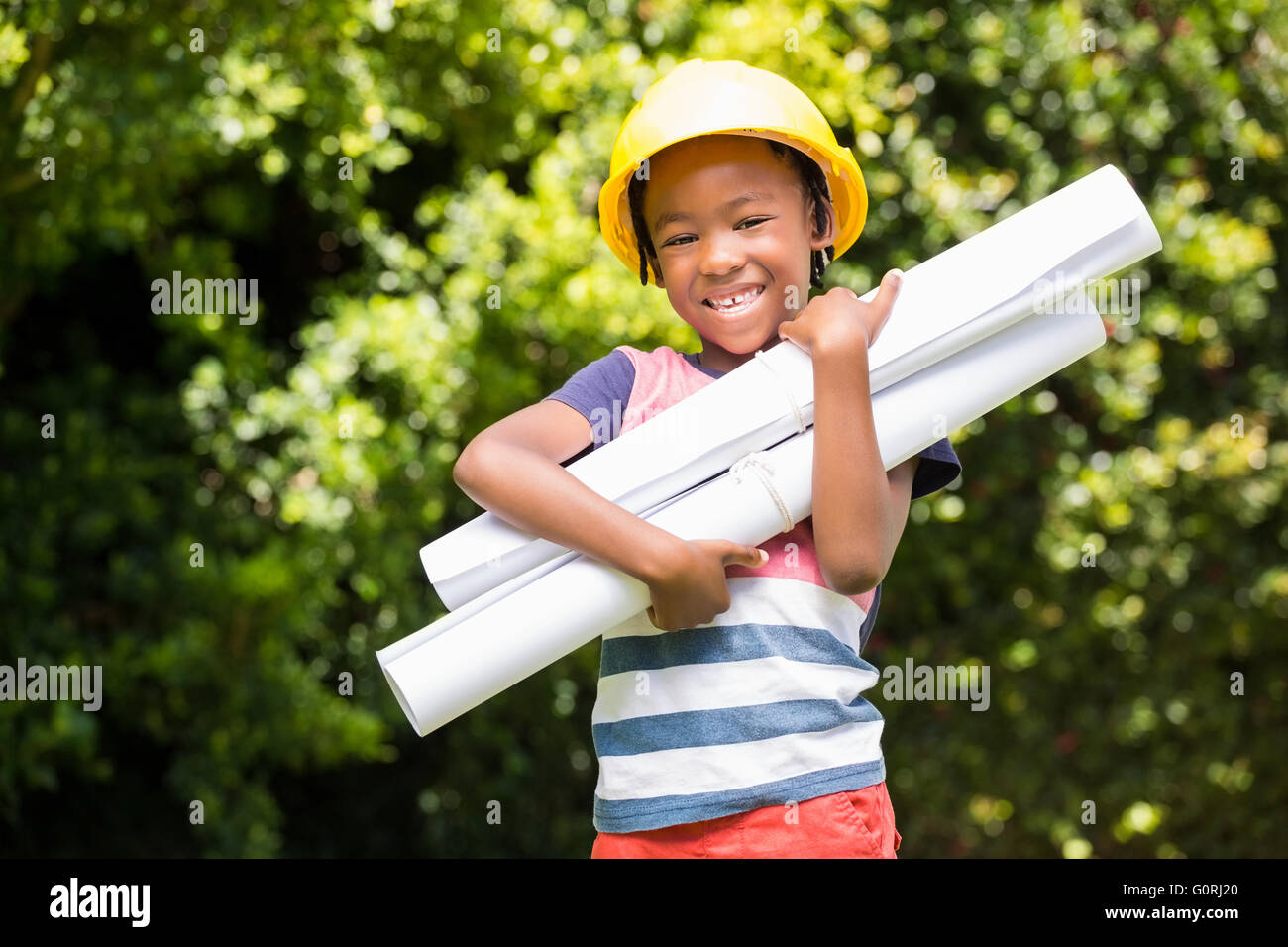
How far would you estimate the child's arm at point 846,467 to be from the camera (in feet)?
4.86

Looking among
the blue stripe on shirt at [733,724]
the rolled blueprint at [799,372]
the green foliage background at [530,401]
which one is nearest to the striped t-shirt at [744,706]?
the blue stripe on shirt at [733,724]

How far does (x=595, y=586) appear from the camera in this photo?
59.2 inches

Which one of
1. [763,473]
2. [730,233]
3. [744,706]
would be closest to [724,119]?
[730,233]

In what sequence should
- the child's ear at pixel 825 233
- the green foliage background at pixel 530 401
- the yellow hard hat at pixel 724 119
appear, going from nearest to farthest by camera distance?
the yellow hard hat at pixel 724 119 < the child's ear at pixel 825 233 < the green foliage background at pixel 530 401

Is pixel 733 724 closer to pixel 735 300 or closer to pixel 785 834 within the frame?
pixel 785 834

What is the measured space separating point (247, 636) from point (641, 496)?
265 cm

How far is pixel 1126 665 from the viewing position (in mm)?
4246

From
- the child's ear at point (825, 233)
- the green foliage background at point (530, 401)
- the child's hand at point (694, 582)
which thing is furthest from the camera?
the green foliage background at point (530, 401)

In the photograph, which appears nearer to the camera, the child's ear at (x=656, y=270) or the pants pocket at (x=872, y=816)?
the pants pocket at (x=872, y=816)

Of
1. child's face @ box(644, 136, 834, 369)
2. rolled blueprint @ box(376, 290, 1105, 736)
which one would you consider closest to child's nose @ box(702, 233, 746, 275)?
child's face @ box(644, 136, 834, 369)

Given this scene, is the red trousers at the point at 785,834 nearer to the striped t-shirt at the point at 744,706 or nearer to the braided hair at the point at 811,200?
the striped t-shirt at the point at 744,706

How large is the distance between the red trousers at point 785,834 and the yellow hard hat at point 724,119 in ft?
2.41
